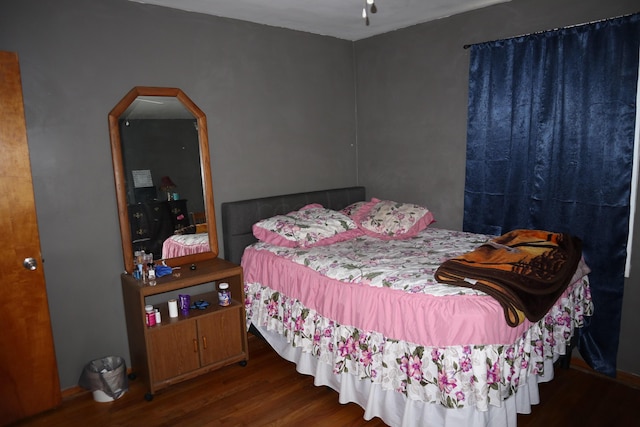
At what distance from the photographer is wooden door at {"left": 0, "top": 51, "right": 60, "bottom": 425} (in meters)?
2.33

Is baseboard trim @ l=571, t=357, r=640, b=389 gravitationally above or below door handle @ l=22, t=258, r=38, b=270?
below

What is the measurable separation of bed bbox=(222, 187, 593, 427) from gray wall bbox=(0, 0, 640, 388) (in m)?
0.72

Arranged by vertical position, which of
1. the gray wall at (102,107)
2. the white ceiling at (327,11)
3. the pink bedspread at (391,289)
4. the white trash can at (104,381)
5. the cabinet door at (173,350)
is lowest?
the white trash can at (104,381)

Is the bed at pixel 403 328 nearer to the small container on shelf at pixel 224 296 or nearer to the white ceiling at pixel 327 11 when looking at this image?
the small container on shelf at pixel 224 296

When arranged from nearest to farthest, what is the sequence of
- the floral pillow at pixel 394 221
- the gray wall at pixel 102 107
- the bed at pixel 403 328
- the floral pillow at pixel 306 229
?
1. the bed at pixel 403 328
2. the gray wall at pixel 102 107
3. the floral pillow at pixel 306 229
4. the floral pillow at pixel 394 221

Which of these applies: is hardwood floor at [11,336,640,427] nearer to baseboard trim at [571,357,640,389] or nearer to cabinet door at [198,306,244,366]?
baseboard trim at [571,357,640,389]

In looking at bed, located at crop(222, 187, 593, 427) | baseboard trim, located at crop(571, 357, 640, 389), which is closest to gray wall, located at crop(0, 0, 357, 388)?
bed, located at crop(222, 187, 593, 427)

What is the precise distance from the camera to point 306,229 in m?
3.16

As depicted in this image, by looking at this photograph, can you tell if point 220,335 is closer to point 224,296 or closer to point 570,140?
point 224,296

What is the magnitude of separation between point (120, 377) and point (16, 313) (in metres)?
0.71

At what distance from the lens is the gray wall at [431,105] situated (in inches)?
112

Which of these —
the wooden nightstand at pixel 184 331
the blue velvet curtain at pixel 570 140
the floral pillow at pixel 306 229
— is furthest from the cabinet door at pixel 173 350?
the blue velvet curtain at pixel 570 140

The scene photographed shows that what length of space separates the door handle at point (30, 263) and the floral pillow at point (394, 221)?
222 centimetres

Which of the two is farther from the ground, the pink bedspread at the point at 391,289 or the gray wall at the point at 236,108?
the gray wall at the point at 236,108
